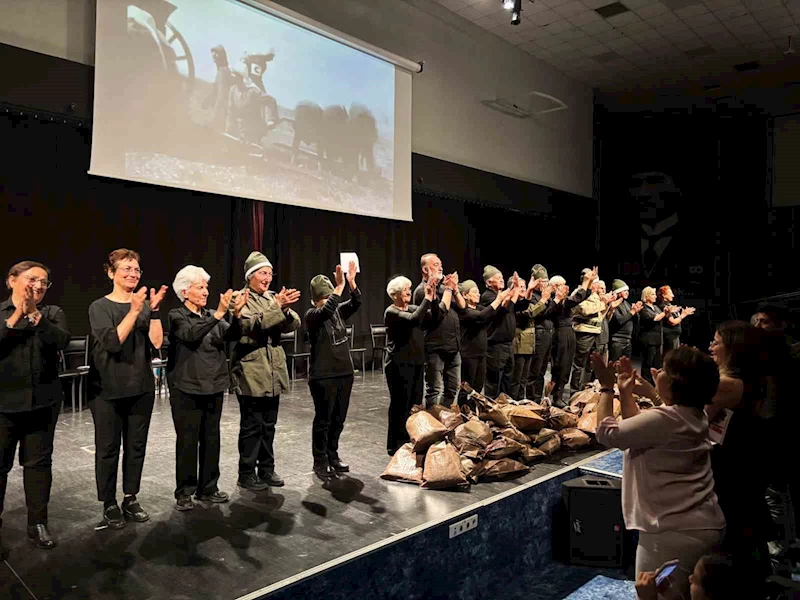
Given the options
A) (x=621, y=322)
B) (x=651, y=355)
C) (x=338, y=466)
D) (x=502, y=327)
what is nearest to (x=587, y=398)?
(x=502, y=327)

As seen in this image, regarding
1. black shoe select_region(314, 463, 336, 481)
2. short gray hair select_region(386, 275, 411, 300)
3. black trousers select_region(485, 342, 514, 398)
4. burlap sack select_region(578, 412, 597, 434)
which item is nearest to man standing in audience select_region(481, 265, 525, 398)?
black trousers select_region(485, 342, 514, 398)

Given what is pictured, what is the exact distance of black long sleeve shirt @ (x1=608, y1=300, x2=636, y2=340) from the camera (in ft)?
21.6

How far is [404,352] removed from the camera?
3834mm

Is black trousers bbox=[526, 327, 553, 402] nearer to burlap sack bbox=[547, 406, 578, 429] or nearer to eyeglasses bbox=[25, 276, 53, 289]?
burlap sack bbox=[547, 406, 578, 429]

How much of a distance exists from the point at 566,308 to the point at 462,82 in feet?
14.8

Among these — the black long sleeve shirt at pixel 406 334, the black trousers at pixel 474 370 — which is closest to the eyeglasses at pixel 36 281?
the black long sleeve shirt at pixel 406 334

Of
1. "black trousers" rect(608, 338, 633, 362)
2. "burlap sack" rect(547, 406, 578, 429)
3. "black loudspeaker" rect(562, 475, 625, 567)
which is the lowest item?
"black loudspeaker" rect(562, 475, 625, 567)

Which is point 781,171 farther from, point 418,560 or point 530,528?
point 418,560

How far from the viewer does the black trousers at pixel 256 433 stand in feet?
10.5

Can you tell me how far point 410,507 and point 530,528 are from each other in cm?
73

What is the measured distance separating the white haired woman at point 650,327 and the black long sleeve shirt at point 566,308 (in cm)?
164

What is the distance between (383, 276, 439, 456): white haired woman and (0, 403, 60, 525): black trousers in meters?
1.96

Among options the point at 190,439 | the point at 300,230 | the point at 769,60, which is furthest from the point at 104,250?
the point at 769,60

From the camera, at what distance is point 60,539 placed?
2594 mm
